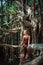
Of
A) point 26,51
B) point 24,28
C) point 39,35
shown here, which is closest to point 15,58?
point 24,28

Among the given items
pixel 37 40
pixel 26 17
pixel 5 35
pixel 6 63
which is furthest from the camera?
pixel 6 63

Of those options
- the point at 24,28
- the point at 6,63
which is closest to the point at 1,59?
the point at 6,63

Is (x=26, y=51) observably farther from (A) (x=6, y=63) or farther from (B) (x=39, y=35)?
(A) (x=6, y=63)

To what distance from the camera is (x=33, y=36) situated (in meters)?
4.26

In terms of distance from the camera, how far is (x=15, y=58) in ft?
19.0

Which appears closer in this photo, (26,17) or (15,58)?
(26,17)

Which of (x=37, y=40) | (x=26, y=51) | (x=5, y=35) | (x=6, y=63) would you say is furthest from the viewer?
(x=6, y=63)

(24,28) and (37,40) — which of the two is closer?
(37,40)

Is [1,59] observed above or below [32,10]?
below

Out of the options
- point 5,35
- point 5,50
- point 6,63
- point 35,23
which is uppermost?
point 35,23

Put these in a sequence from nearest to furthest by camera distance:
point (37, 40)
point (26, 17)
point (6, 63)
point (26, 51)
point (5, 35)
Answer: point (26, 51) < point (37, 40) < point (26, 17) < point (5, 35) < point (6, 63)

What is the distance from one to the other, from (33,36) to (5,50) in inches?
63.4

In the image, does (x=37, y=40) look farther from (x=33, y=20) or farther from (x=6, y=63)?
(x=6, y=63)

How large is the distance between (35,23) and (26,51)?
34.8 inches
